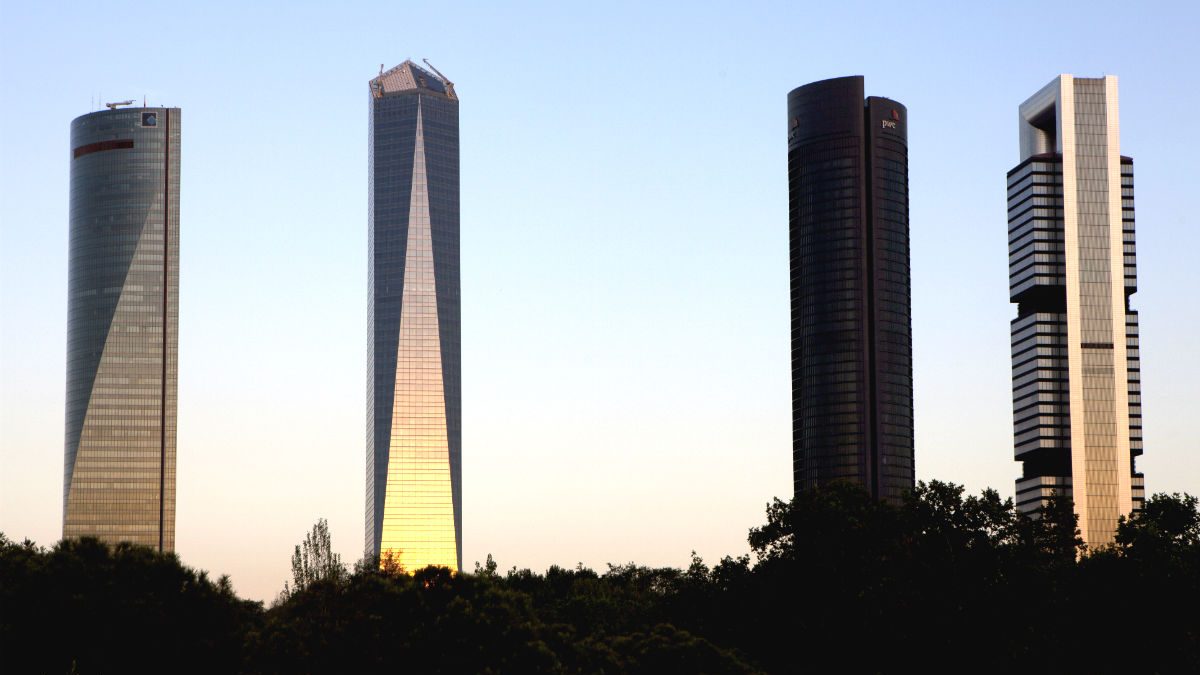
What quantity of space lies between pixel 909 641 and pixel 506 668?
23.6 metres

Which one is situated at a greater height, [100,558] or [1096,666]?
[100,558]

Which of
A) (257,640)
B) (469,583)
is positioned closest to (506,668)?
(469,583)

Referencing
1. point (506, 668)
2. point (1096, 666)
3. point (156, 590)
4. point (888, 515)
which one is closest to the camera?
point (506, 668)

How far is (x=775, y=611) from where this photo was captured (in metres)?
93.4

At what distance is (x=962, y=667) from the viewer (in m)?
85.7

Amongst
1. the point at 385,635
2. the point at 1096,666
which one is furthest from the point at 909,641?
the point at 385,635

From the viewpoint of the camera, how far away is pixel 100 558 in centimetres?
9088

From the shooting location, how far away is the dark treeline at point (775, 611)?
3000 inches

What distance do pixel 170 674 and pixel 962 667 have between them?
4084 centimetres

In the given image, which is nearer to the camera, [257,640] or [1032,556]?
[257,640]

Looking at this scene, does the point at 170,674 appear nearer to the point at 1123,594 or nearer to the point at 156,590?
the point at 156,590

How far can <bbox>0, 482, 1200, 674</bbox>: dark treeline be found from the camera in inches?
3000

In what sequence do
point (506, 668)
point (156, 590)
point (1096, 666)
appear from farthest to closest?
point (156, 590)
point (1096, 666)
point (506, 668)

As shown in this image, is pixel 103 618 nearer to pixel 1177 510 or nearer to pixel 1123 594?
pixel 1123 594
